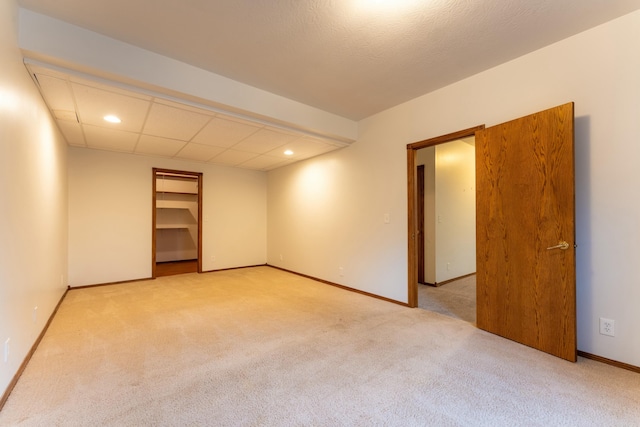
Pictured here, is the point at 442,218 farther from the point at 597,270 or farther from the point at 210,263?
the point at 210,263

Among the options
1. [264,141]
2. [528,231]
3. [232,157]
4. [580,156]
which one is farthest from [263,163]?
[580,156]

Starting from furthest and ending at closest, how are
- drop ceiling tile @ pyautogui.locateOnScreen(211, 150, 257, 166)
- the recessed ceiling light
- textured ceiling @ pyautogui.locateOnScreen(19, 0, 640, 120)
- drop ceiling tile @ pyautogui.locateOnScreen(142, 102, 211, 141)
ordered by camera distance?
drop ceiling tile @ pyautogui.locateOnScreen(211, 150, 257, 166), the recessed ceiling light, drop ceiling tile @ pyautogui.locateOnScreen(142, 102, 211, 141), textured ceiling @ pyautogui.locateOnScreen(19, 0, 640, 120)

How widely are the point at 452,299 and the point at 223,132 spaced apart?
388 cm

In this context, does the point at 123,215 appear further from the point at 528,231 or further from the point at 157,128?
the point at 528,231

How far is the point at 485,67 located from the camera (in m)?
2.76

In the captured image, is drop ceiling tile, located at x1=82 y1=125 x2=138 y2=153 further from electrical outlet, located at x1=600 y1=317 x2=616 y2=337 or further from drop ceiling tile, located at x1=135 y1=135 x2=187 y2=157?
electrical outlet, located at x1=600 y1=317 x2=616 y2=337

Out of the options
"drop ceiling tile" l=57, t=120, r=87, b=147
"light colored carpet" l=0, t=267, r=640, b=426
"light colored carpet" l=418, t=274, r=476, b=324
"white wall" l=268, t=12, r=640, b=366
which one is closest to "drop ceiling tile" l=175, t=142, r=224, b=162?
"drop ceiling tile" l=57, t=120, r=87, b=147

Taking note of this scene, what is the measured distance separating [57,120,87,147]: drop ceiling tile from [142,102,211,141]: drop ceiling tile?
2.53 feet

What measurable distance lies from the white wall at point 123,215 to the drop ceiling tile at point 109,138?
34 centimetres

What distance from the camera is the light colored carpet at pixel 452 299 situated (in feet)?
10.9

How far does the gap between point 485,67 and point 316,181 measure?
9.92 feet

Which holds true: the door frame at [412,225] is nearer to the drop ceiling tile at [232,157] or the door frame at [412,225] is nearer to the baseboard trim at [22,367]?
the drop ceiling tile at [232,157]

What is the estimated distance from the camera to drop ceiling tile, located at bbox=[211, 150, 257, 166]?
15.9 feet

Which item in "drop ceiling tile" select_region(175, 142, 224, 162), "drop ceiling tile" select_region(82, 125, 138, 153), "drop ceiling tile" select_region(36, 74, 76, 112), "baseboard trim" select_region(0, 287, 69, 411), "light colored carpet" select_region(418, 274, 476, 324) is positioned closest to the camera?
"baseboard trim" select_region(0, 287, 69, 411)
